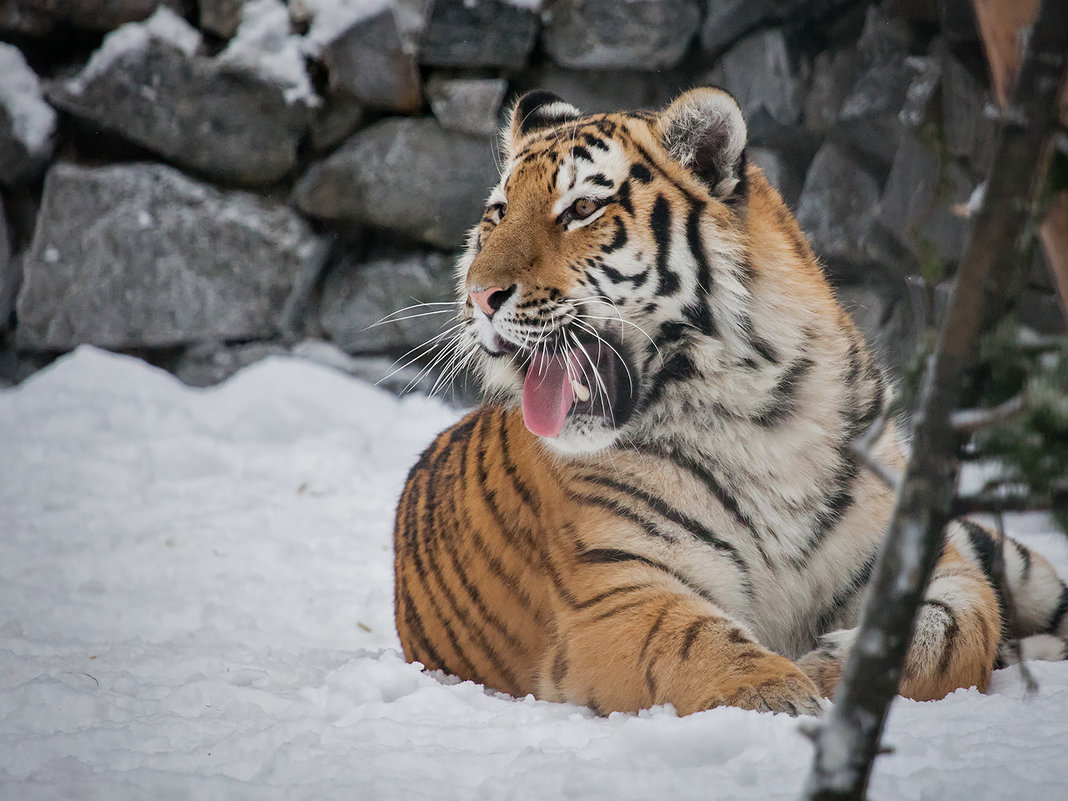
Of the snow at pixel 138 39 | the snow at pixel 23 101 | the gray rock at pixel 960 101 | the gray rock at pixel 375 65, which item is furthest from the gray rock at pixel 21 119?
the gray rock at pixel 960 101

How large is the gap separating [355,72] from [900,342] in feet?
8.99

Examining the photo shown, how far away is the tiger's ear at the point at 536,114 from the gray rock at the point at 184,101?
2.67m

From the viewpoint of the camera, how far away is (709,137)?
5.31ft

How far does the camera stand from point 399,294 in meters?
4.48

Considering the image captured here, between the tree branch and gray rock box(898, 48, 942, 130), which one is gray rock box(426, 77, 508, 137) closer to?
gray rock box(898, 48, 942, 130)

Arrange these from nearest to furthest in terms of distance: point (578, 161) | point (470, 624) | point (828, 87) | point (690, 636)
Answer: point (690, 636) → point (578, 161) → point (470, 624) → point (828, 87)

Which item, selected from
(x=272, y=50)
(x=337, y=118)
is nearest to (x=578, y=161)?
(x=337, y=118)

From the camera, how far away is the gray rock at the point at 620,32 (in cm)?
397

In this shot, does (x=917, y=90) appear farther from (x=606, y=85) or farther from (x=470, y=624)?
(x=470, y=624)

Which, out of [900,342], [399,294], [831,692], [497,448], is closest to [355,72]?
[399,294]

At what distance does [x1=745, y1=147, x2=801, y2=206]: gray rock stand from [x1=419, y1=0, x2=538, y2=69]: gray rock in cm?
115

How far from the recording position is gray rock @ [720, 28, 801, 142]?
3943mm

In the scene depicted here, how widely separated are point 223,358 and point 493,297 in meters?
3.30

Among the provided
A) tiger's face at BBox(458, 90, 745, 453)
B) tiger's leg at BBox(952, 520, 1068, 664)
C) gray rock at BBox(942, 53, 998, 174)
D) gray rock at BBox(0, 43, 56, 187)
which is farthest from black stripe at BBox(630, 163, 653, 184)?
gray rock at BBox(0, 43, 56, 187)
